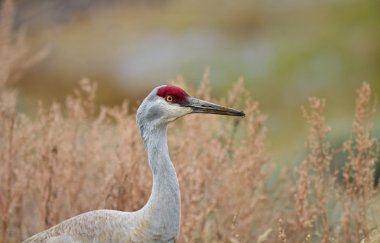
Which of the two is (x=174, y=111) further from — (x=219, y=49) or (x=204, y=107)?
(x=219, y=49)

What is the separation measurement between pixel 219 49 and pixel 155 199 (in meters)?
8.45

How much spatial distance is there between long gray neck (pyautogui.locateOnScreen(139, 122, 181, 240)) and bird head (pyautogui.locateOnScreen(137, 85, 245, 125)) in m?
0.07

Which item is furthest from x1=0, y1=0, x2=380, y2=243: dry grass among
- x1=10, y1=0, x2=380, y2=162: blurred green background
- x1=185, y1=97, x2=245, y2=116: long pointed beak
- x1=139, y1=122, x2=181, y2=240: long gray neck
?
x1=10, y1=0, x2=380, y2=162: blurred green background

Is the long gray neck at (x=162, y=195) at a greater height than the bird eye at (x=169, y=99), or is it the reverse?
the bird eye at (x=169, y=99)

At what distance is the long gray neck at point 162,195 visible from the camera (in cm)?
364

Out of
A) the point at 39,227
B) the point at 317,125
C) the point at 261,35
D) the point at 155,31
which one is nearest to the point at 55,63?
the point at 155,31

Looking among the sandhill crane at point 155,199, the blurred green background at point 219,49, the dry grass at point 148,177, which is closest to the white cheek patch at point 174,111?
the sandhill crane at point 155,199

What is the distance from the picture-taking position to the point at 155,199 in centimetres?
365

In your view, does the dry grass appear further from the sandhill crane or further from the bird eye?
the bird eye

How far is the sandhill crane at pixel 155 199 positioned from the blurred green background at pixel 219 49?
6166 millimetres

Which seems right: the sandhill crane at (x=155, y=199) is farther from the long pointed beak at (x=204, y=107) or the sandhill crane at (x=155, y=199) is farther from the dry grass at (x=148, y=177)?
the dry grass at (x=148, y=177)

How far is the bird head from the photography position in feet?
12.2

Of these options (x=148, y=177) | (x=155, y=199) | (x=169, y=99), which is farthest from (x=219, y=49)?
(x=155, y=199)

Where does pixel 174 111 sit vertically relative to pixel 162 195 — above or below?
above
